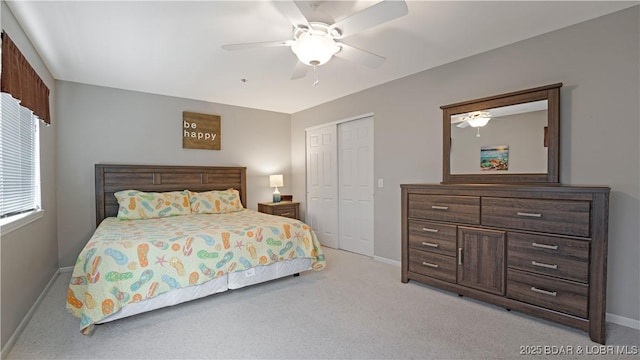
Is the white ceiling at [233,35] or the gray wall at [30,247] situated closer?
the gray wall at [30,247]

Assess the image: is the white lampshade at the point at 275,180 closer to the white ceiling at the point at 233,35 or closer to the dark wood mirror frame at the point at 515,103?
the white ceiling at the point at 233,35

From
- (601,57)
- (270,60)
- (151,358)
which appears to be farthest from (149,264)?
(601,57)

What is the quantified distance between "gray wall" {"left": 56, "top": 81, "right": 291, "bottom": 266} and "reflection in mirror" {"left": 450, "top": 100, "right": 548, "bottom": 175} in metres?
3.45

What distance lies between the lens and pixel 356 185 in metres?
4.57

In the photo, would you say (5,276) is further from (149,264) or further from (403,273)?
(403,273)

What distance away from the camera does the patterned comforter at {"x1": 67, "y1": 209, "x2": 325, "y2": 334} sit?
2.28 metres

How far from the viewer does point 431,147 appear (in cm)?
352

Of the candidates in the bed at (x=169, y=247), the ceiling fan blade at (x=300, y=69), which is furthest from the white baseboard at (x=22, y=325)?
the ceiling fan blade at (x=300, y=69)

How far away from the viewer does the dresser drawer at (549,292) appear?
2193 millimetres

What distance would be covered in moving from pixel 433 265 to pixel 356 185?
1.82m

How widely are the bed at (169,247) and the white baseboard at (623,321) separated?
2.57m

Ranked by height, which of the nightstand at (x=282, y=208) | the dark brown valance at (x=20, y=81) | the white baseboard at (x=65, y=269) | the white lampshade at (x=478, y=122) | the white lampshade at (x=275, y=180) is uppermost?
the dark brown valance at (x=20, y=81)

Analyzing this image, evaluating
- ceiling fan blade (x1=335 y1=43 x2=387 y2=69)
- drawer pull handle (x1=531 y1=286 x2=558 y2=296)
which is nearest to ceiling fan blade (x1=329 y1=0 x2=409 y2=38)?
ceiling fan blade (x1=335 y1=43 x2=387 y2=69)

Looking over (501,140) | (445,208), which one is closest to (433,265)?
(445,208)
